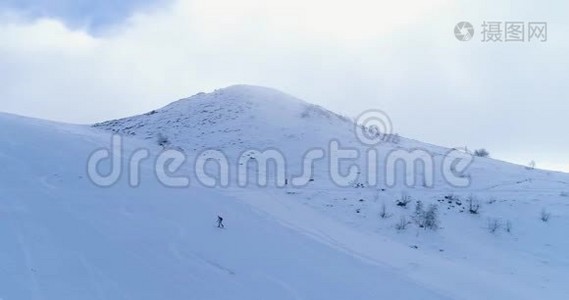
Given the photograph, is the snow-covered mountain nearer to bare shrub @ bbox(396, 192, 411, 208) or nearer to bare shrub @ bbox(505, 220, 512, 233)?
bare shrub @ bbox(505, 220, 512, 233)

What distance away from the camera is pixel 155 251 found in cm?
901

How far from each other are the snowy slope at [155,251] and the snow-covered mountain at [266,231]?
3 cm

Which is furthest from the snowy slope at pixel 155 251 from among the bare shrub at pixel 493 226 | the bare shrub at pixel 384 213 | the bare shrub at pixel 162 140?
the bare shrub at pixel 162 140

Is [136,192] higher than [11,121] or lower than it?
lower

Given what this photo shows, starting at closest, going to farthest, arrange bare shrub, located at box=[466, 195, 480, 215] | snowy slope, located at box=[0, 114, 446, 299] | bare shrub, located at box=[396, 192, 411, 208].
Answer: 1. snowy slope, located at box=[0, 114, 446, 299]
2. bare shrub, located at box=[466, 195, 480, 215]
3. bare shrub, located at box=[396, 192, 411, 208]

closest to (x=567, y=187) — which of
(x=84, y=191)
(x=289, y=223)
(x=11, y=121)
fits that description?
(x=289, y=223)

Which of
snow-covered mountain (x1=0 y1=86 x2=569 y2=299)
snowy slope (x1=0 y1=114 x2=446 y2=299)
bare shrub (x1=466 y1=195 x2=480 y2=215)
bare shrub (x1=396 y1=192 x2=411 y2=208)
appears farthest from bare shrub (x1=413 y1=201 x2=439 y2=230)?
snowy slope (x1=0 y1=114 x2=446 y2=299)

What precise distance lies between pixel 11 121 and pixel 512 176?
15065 millimetres

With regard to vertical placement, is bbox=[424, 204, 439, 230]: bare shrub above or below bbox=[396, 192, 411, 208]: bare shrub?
below

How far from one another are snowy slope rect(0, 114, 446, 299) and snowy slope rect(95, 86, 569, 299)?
84 centimetres

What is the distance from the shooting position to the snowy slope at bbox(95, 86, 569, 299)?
394 inches

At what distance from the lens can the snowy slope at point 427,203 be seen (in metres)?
10.0

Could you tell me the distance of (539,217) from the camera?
13.0 m

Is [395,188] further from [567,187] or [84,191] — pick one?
[84,191]
